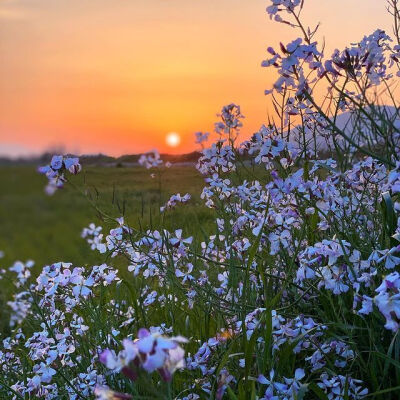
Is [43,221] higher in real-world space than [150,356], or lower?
higher

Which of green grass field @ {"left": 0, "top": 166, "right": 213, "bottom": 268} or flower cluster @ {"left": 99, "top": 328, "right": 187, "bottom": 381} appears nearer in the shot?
flower cluster @ {"left": 99, "top": 328, "right": 187, "bottom": 381}

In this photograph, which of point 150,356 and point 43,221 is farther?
point 43,221

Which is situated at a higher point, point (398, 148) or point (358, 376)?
point (398, 148)

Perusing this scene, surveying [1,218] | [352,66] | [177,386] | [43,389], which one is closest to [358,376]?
[177,386]

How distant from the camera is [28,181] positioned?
512 cm

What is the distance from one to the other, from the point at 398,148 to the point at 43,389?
6.26 feet

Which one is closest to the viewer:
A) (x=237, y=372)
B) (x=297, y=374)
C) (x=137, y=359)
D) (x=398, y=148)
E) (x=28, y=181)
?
(x=137, y=359)

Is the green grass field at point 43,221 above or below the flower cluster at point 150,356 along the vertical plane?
above

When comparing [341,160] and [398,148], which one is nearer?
[398,148]

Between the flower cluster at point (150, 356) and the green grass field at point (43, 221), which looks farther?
the green grass field at point (43, 221)

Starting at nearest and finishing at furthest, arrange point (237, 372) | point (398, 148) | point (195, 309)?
point (237, 372)
point (398, 148)
point (195, 309)

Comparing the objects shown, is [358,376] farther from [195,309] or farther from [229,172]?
[229,172]

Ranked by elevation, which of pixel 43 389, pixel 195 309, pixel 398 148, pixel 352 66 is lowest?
pixel 43 389

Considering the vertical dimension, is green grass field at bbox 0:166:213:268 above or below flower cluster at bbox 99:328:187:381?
above
